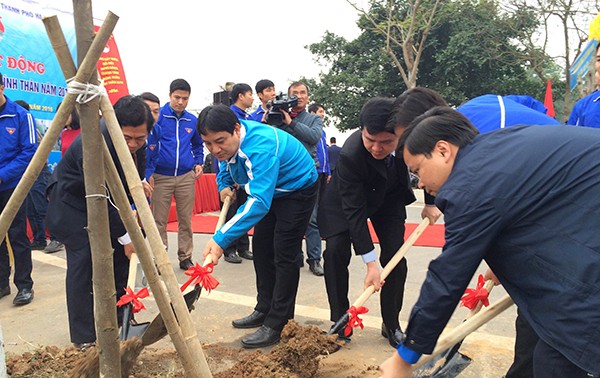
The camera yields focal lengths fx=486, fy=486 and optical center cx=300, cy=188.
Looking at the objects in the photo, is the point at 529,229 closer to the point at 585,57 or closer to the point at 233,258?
the point at 585,57

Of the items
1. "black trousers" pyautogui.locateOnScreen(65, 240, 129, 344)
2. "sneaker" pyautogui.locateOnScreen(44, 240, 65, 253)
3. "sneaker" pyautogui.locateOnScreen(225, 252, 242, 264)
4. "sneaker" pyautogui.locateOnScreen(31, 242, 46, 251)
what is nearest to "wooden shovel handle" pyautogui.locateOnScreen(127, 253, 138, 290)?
"black trousers" pyautogui.locateOnScreen(65, 240, 129, 344)

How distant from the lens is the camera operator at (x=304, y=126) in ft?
15.0

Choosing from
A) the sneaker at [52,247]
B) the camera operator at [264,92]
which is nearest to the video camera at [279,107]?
the camera operator at [264,92]

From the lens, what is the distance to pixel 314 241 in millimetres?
4898

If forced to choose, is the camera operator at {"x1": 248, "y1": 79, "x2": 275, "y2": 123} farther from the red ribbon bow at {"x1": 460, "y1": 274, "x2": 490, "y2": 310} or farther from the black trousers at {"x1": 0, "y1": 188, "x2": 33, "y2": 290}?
the red ribbon bow at {"x1": 460, "y1": 274, "x2": 490, "y2": 310}

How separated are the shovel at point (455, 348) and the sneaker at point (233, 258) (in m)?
3.13

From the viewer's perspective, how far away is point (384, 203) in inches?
125

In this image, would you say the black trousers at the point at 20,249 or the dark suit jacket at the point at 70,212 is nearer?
the dark suit jacket at the point at 70,212

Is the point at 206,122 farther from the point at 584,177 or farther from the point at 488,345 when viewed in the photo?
the point at 488,345

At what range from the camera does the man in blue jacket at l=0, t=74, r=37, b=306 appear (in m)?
3.91

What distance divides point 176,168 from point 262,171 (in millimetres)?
2472

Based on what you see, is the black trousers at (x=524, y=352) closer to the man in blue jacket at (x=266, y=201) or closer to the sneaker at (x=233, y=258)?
the man in blue jacket at (x=266, y=201)

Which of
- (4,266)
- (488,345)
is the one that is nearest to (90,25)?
(488,345)

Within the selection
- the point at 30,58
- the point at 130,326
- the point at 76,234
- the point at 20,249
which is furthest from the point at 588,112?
the point at 30,58
